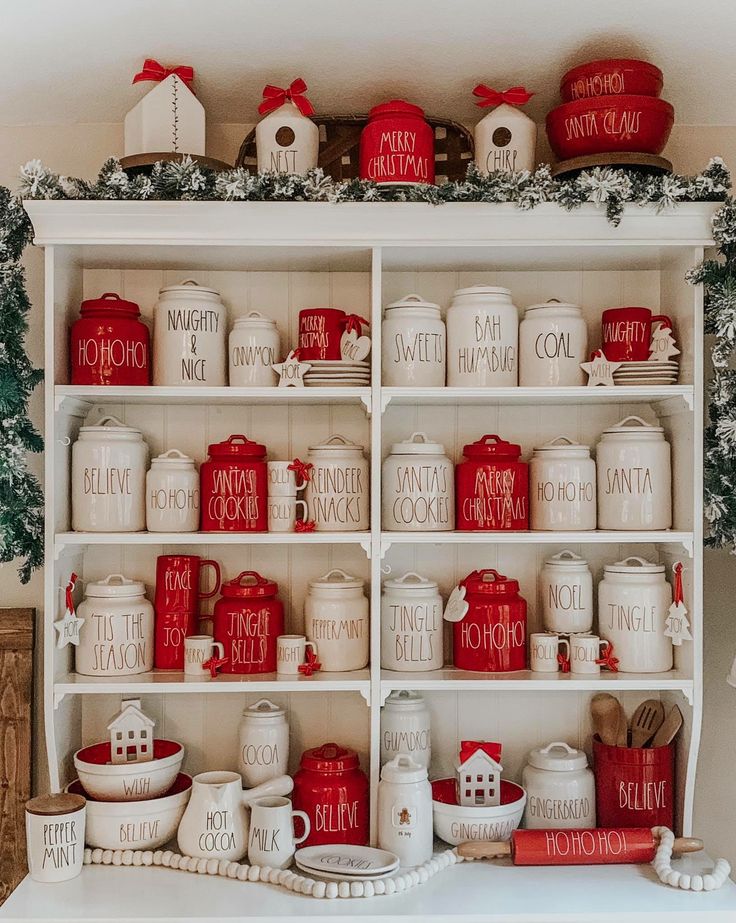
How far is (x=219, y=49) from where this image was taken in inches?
76.3

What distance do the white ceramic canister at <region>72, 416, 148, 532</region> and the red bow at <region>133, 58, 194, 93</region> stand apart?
769mm

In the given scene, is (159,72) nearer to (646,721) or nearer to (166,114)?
(166,114)

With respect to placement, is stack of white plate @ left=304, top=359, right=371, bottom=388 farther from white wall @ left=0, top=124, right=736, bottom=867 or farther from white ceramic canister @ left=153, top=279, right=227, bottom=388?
white wall @ left=0, top=124, right=736, bottom=867

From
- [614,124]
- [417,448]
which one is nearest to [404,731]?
[417,448]

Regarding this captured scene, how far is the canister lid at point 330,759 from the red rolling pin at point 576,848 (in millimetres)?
300

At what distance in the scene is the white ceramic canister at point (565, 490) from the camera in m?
2.04

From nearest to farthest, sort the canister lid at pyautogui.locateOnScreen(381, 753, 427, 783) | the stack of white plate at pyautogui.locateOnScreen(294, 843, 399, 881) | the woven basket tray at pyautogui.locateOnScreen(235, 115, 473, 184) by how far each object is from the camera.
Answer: the stack of white plate at pyautogui.locateOnScreen(294, 843, 399, 881)
the canister lid at pyautogui.locateOnScreen(381, 753, 427, 783)
the woven basket tray at pyautogui.locateOnScreen(235, 115, 473, 184)

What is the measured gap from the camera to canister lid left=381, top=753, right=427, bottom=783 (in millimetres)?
1897

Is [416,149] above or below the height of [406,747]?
above

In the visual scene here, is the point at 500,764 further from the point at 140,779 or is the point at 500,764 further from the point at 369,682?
the point at 140,779

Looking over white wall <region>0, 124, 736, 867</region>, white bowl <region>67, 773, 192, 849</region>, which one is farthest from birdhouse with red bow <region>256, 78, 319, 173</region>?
white bowl <region>67, 773, 192, 849</region>

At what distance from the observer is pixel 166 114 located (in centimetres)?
198

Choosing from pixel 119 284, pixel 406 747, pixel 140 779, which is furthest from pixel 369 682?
pixel 119 284

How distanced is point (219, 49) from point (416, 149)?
0.47 m
